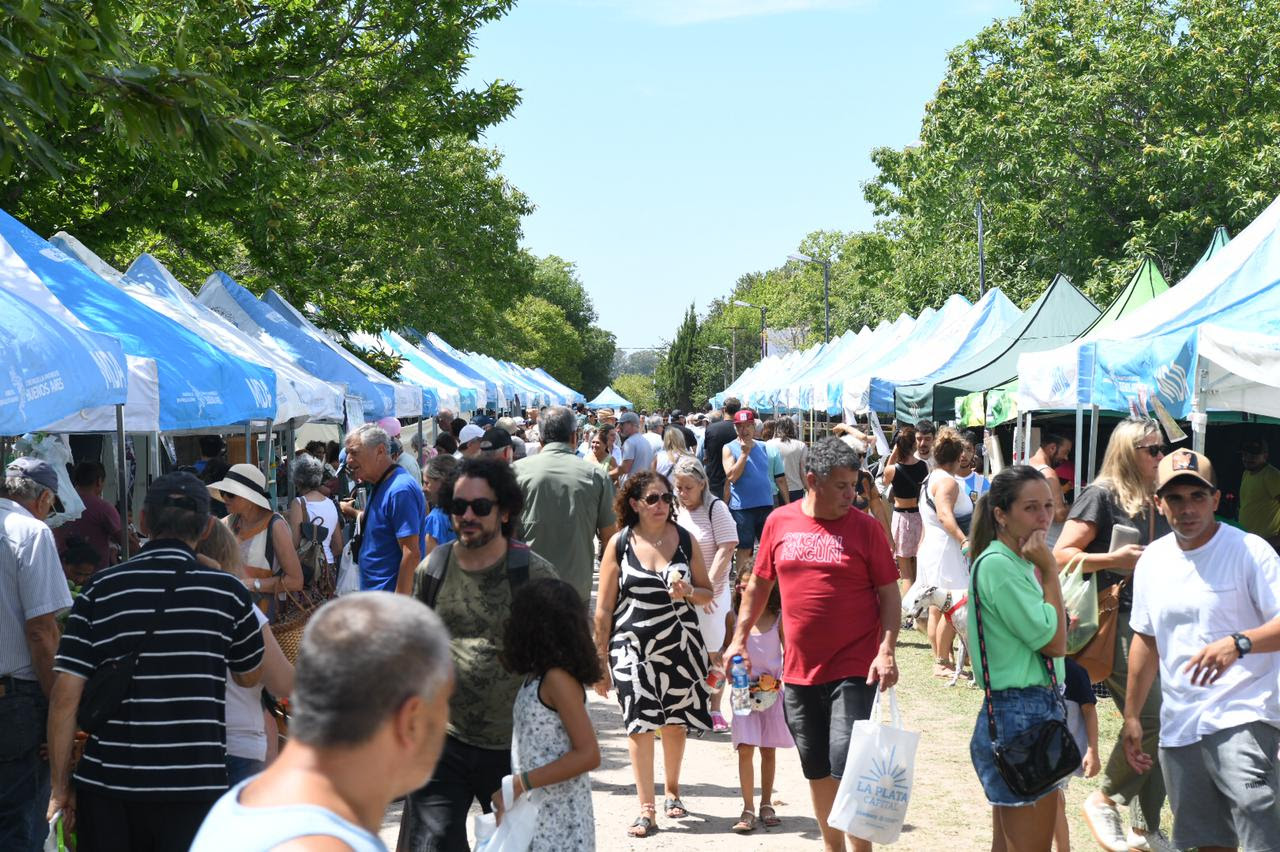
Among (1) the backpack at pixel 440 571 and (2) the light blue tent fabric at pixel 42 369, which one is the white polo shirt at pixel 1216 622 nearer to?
(1) the backpack at pixel 440 571

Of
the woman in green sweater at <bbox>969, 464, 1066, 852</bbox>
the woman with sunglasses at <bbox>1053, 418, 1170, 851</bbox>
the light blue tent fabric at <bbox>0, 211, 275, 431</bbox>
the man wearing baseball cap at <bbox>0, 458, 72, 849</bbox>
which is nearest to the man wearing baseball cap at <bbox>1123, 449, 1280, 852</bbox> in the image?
the woman in green sweater at <bbox>969, 464, 1066, 852</bbox>

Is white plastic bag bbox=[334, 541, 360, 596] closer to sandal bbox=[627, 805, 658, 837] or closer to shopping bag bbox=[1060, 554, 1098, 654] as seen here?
sandal bbox=[627, 805, 658, 837]

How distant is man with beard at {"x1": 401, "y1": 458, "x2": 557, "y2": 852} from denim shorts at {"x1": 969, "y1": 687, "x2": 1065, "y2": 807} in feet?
5.45

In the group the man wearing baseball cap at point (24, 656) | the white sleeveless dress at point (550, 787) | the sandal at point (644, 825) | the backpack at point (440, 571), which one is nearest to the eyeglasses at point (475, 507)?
the backpack at point (440, 571)

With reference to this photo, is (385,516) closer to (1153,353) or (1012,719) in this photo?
(1012,719)

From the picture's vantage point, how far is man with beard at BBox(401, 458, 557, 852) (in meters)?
4.51

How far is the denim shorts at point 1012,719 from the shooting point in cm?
476

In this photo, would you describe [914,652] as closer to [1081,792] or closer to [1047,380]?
[1047,380]

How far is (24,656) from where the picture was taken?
4762 millimetres

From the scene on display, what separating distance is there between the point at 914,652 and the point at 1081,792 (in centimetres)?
452

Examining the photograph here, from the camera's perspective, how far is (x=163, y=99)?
4.95 metres

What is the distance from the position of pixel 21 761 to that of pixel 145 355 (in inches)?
187

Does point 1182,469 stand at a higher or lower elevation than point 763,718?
higher

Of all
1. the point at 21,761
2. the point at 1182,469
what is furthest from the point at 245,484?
the point at 1182,469
